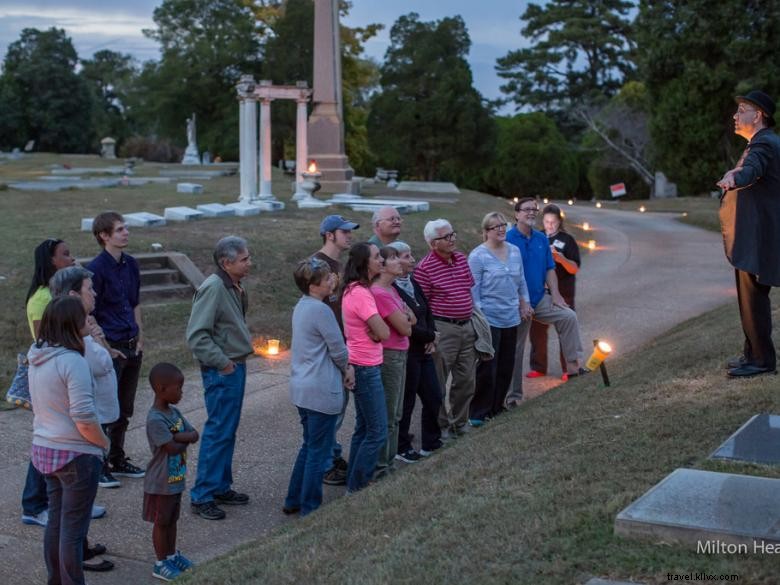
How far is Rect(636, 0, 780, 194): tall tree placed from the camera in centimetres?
3027

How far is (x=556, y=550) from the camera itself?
14.5 feet

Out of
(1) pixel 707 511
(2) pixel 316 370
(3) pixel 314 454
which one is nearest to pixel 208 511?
(3) pixel 314 454

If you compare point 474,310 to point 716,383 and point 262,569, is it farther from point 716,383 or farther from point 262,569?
point 262,569

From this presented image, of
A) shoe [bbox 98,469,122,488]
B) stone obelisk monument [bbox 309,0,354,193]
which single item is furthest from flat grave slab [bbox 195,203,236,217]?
shoe [bbox 98,469,122,488]

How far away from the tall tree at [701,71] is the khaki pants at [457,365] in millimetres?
24144

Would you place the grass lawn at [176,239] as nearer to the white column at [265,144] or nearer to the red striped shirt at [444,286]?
the white column at [265,144]

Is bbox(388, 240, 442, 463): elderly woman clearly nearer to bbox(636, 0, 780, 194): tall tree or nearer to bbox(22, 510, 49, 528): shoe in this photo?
bbox(22, 510, 49, 528): shoe

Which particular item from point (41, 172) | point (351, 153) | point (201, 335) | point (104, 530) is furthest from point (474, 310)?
point (351, 153)

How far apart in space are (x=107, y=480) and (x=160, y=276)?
6.67 meters

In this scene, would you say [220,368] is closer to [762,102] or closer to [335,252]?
[335,252]

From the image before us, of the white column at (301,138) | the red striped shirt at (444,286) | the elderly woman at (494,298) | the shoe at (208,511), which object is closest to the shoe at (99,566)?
the shoe at (208,511)

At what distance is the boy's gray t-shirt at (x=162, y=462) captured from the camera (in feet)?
17.9

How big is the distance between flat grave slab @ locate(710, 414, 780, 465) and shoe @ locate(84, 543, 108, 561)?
354 cm

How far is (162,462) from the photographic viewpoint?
5.46 m
